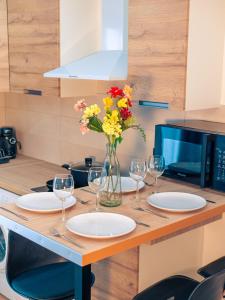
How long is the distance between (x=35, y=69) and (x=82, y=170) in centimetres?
77

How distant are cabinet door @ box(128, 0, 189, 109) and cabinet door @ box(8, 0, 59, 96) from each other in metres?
0.62

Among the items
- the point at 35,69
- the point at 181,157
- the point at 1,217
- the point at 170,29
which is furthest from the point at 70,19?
the point at 1,217

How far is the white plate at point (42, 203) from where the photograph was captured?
196 cm

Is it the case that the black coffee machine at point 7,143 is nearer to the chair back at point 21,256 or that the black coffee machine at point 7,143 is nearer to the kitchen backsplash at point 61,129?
the kitchen backsplash at point 61,129

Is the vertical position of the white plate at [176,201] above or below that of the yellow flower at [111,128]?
below

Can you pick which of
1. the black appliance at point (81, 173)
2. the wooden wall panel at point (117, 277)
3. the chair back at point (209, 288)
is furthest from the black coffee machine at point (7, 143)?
the chair back at point (209, 288)

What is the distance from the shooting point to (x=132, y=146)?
2805 mm

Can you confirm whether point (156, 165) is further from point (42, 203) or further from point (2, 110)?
point (2, 110)

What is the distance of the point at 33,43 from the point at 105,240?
163cm

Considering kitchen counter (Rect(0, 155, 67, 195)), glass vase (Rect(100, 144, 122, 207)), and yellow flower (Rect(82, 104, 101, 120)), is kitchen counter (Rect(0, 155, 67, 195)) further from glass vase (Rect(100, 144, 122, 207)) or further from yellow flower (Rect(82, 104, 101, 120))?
yellow flower (Rect(82, 104, 101, 120))

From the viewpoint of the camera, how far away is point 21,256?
2.15 meters

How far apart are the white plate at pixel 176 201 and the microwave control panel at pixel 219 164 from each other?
0.16 metres

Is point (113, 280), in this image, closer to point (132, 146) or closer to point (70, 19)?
point (132, 146)

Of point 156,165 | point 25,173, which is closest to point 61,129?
point 25,173
